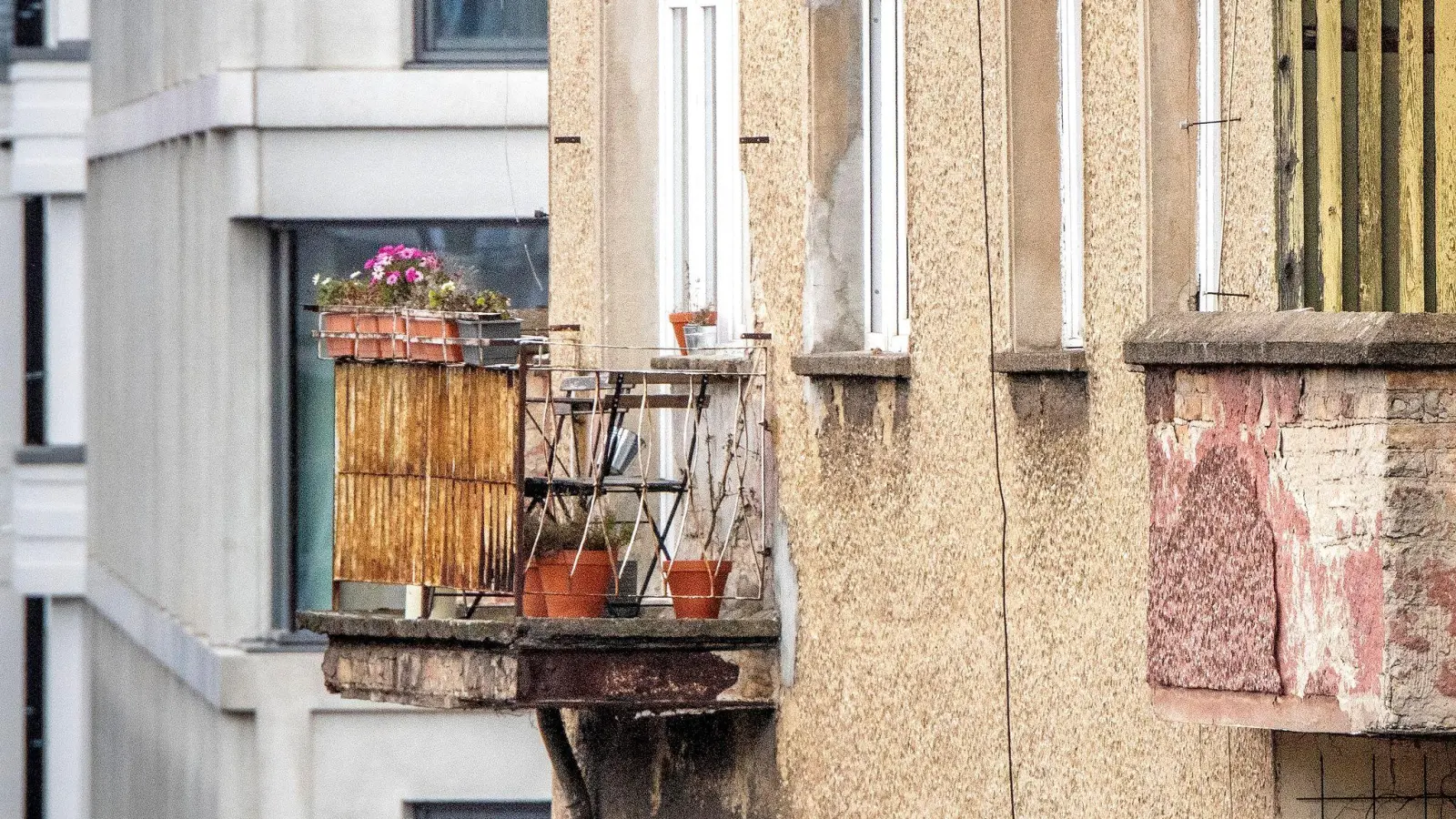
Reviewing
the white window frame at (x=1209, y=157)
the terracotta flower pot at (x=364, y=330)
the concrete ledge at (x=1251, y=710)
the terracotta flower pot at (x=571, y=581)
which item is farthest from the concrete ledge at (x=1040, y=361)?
the terracotta flower pot at (x=364, y=330)

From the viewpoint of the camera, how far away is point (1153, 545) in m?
7.54

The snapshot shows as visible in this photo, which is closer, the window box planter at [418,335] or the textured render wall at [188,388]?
the window box planter at [418,335]

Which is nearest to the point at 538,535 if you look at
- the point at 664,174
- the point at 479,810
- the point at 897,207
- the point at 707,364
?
the point at 707,364

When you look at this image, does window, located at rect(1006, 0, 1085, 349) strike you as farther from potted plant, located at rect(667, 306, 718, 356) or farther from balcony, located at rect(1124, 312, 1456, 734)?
potted plant, located at rect(667, 306, 718, 356)

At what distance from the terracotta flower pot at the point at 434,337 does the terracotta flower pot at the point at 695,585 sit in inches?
45.3

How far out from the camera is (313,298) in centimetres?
2088

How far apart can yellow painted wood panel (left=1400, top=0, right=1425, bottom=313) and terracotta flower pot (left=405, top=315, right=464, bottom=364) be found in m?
5.32

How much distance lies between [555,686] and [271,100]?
10.2 meters

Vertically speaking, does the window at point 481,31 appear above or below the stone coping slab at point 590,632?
above

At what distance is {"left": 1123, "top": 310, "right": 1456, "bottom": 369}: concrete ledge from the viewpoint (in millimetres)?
6773

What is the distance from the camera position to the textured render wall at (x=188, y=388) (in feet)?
69.0

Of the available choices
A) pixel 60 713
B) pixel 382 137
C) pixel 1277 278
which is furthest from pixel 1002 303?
pixel 60 713

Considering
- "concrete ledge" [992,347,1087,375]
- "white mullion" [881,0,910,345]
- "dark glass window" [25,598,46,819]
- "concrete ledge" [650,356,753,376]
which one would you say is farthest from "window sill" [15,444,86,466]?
"concrete ledge" [992,347,1087,375]

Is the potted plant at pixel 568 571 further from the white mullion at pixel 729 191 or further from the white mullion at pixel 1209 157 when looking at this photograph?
the white mullion at pixel 1209 157
